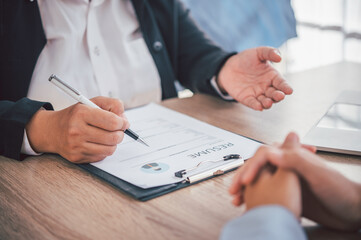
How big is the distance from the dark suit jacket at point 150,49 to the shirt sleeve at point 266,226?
1.51 ft

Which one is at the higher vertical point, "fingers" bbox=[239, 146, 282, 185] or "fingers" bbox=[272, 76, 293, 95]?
"fingers" bbox=[239, 146, 282, 185]

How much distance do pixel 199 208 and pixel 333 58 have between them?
1.93 metres

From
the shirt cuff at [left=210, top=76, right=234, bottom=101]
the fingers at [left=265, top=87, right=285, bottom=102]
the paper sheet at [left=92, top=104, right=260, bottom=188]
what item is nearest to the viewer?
the paper sheet at [left=92, top=104, right=260, bottom=188]

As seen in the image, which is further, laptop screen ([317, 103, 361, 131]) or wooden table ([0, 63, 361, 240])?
laptop screen ([317, 103, 361, 131])

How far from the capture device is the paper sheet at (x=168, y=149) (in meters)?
0.61

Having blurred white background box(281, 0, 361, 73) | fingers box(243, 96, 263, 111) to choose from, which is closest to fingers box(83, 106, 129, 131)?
fingers box(243, 96, 263, 111)

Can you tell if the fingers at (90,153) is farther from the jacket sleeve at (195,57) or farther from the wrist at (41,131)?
the jacket sleeve at (195,57)

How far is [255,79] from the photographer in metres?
0.93

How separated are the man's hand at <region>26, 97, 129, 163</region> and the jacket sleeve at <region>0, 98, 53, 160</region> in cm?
5

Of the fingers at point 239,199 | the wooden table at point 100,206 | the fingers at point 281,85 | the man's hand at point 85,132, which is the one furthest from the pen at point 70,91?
the fingers at point 281,85

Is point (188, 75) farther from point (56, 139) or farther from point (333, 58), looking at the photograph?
point (333, 58)

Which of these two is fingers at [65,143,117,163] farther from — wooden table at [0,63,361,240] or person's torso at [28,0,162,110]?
person's torso at [28,0,162,110]

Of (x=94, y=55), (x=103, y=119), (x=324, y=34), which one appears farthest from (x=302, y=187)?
(x=324, y=34)

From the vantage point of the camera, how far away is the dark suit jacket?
0.71 m
